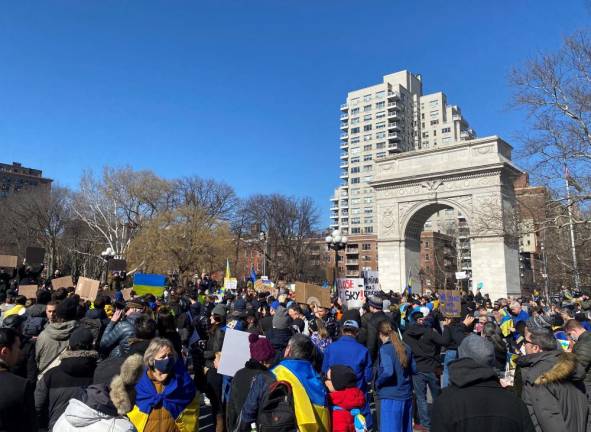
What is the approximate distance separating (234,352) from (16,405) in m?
2.46

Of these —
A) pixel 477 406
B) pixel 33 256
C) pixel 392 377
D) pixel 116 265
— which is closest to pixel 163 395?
pixel 477 406

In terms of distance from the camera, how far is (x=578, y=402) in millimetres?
3391

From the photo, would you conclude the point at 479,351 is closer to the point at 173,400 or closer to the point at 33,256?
the point at 173,400

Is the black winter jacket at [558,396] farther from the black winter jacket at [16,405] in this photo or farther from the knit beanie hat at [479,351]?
the black winter jacket at [16,405]

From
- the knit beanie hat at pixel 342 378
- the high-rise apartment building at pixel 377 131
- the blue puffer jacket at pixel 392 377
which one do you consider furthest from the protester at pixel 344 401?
the high-rise apartment building at pixel 377 131

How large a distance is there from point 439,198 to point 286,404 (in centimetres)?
2947

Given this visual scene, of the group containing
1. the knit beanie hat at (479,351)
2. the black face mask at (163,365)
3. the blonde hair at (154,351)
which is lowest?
the black face mask at (163,365)

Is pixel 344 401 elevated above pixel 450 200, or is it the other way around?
pixel 450 200

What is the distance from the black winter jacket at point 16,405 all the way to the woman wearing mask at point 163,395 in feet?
2.79

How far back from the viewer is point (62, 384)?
3.54 meters

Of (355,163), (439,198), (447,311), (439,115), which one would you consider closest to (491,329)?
(447,311)

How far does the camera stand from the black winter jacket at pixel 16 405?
8.09ft

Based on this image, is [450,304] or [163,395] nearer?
[163,395]

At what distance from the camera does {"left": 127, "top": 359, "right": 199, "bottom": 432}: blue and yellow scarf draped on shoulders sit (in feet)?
11.0
